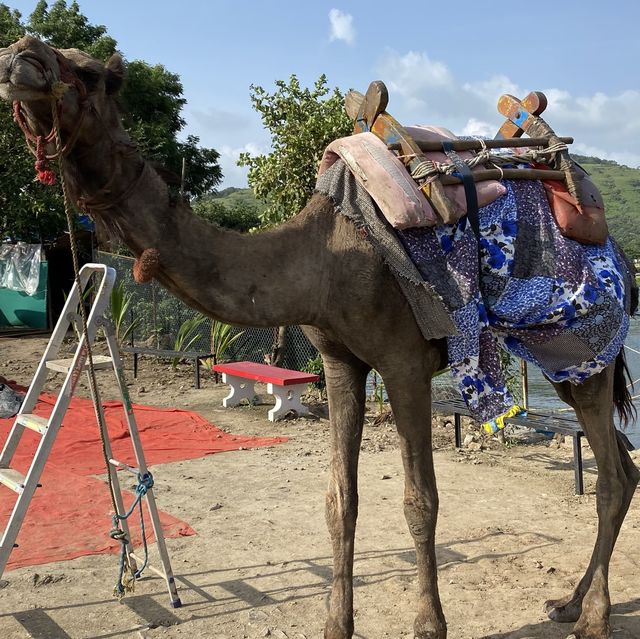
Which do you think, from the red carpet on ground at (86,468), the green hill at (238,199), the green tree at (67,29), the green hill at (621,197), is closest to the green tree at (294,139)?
the green hill at (238,199)

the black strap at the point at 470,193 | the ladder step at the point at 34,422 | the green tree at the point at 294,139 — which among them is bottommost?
the ladder step at the point at 34,422

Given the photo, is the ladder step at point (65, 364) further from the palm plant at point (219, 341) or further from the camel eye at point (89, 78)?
the palm plant at point (219, 341)

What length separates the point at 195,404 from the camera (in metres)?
10.2

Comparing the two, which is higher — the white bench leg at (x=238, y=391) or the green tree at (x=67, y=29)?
the green tree at (x=67, y=29)

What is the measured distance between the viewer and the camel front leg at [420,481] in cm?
300

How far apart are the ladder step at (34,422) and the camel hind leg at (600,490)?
254 cm

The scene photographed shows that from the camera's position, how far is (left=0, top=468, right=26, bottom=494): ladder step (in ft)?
10.9

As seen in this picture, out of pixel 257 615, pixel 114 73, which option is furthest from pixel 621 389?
pixel 114 73

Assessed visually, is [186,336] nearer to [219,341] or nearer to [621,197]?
[219,341]

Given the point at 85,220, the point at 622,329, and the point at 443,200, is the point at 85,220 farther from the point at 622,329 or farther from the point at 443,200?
the point at 622,329

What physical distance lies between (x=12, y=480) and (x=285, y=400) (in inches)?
231

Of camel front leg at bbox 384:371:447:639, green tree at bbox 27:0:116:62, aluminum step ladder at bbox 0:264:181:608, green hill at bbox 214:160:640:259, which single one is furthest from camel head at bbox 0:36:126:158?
green hill at bbox 214:160:640:259

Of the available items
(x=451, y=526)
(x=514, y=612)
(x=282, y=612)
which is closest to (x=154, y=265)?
(x=282, y=612)

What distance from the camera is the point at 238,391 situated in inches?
393
